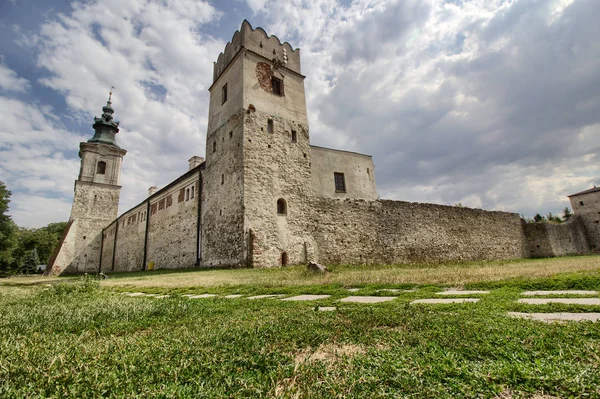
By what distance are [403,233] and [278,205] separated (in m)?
8.34

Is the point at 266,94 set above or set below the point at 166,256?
above

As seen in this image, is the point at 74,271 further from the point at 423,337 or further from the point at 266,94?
the point at 423,337

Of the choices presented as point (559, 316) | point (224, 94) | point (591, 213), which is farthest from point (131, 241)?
point (591, 213)

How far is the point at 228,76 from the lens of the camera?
17.0 m

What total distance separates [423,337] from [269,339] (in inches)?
40.5

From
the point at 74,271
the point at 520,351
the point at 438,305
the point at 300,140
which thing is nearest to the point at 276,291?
the point at 438,305

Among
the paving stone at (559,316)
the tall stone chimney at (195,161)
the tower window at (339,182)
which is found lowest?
the paving stone at (559,316)

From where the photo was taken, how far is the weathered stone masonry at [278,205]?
14.5 meters

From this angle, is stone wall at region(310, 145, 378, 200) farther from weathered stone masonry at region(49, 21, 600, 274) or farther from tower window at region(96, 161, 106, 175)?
tower window at region(96, 161, 106, 175)

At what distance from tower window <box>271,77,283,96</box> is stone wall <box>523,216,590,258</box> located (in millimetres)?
23268

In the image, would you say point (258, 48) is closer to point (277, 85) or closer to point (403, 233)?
point (277, 85)

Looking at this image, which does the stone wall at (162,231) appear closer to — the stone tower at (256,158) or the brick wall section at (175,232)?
the brick wall section at (175,232)

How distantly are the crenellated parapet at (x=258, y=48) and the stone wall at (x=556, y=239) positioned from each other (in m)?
23.5

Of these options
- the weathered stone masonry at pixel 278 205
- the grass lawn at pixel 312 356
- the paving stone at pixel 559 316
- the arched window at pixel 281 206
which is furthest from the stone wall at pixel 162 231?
the paving stone at pixel 559 316
